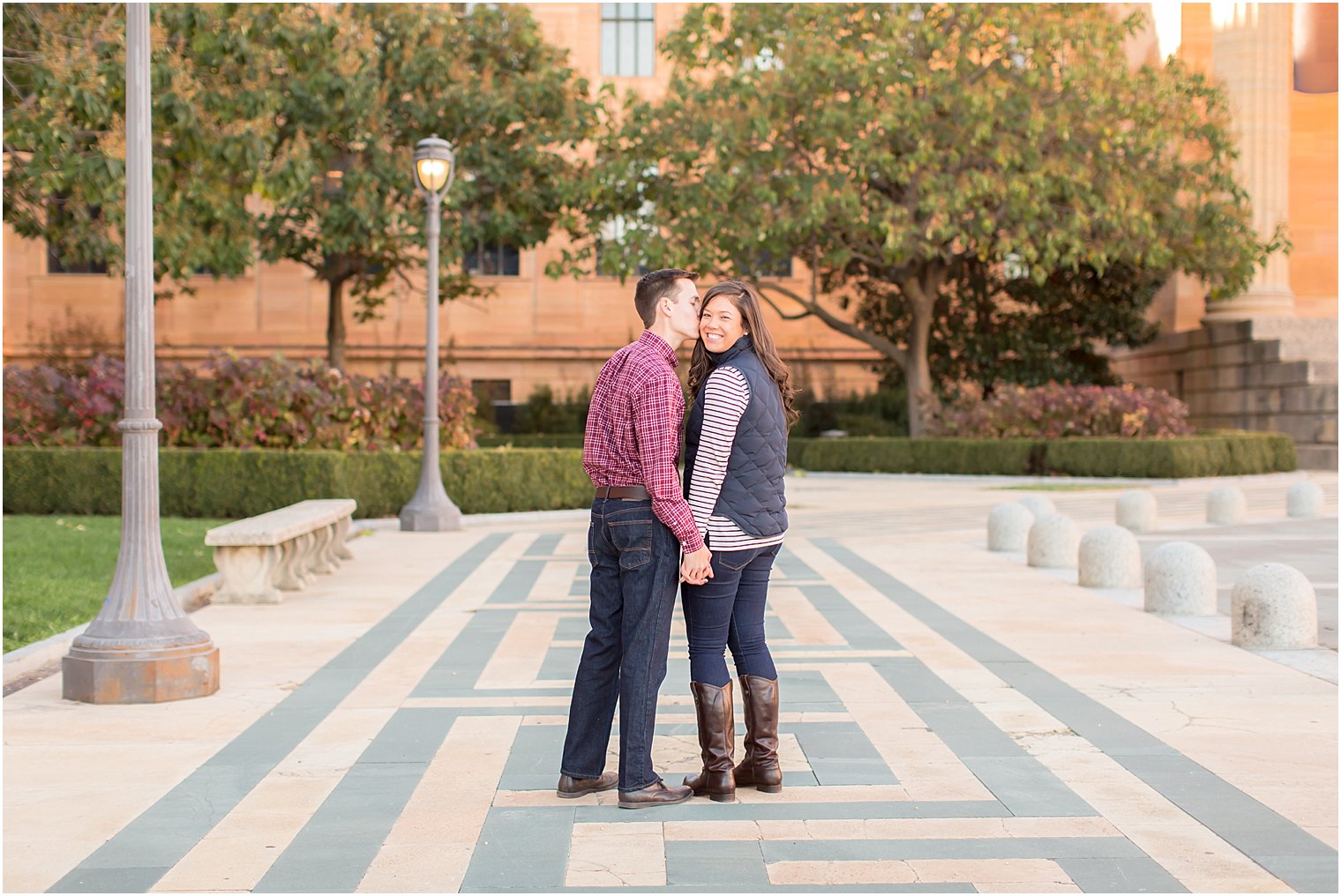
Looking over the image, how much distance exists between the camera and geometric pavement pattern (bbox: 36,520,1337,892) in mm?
4355

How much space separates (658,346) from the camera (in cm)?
521

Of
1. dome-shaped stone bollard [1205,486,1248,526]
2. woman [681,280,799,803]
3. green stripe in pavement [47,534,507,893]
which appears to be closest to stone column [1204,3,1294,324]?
dome-shaped stone bollard [1205,486,1248,526]

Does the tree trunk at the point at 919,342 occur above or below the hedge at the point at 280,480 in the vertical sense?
above

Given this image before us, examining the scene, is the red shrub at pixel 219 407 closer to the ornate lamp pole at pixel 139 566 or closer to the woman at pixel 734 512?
the ornate lamp pole at pixel 139 566

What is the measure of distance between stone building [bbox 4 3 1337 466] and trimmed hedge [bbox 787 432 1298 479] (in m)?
4.16

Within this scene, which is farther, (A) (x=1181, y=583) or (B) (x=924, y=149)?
(B) (x=924, y=149)

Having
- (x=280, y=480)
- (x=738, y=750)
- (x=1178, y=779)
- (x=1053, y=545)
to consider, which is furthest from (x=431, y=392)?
(x=1178, y=779)

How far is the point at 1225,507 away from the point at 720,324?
46.2ft

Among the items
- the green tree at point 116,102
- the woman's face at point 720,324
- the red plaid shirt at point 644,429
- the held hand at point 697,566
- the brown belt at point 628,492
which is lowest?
the held hand at point 697,566

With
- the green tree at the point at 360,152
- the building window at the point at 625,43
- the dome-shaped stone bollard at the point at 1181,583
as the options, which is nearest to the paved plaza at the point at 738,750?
the dome-shaped stone bollard at the point at 1181,583

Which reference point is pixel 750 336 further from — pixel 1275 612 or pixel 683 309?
pixel 1275 612

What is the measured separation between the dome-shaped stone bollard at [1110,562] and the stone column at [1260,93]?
24571mm

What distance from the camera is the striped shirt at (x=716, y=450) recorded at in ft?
17.0

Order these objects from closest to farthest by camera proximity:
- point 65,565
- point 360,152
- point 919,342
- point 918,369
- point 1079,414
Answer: point 65,565 → point 1079,414 → point 360,152 → point 919,342 → point 918,369
